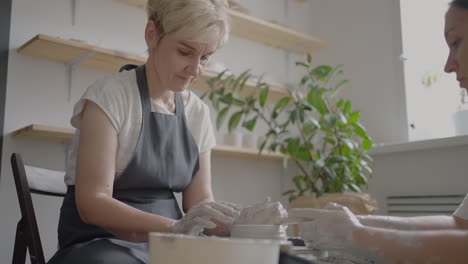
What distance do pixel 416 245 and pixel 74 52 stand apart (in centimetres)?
187

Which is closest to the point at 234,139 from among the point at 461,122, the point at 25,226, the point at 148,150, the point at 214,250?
the point at 461,122

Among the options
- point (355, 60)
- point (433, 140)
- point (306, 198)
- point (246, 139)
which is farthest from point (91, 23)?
point (433, 140)

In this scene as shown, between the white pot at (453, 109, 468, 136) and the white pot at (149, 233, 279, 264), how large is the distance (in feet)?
7.45

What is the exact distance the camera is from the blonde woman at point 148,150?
1116 mm

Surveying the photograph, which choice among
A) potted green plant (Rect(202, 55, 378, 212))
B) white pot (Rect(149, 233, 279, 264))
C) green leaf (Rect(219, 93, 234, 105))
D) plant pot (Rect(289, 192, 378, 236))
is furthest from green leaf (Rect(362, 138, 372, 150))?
white pot (Rect(149, 233, 279, 264))

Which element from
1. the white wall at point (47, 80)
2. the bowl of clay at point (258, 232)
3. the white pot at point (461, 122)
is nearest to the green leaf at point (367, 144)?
the white pot at point (461, 122)

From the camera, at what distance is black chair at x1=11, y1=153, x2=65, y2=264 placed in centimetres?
122

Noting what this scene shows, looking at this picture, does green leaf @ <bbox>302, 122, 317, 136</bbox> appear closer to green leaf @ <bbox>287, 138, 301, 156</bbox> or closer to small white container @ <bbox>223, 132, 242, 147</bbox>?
green leaf @ <bbox>287, 138, 301, 156</bbox>

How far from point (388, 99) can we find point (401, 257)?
2227 mm

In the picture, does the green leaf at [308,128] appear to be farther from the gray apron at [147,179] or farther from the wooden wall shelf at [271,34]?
the gray apron at [147,179]

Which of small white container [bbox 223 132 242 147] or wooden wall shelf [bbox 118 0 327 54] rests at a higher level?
wooden wall shelf [bbox 118 0 327 54]

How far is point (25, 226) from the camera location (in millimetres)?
1276

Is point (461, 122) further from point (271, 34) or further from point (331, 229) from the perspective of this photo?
point (331, 229)

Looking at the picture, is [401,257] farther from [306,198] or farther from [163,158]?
[306,198]
